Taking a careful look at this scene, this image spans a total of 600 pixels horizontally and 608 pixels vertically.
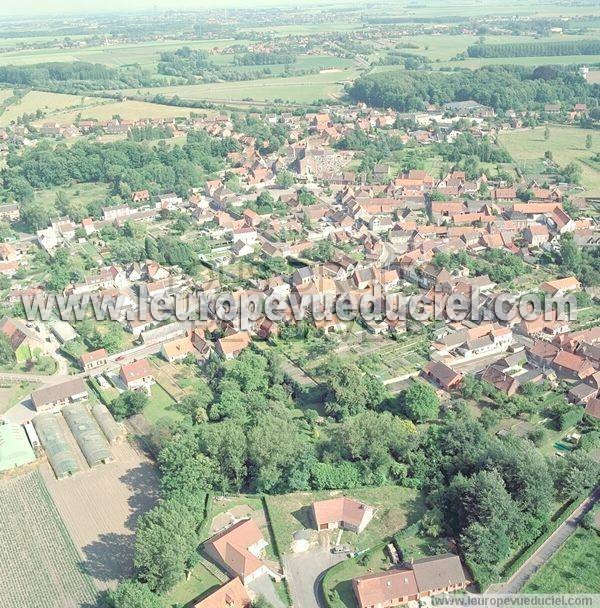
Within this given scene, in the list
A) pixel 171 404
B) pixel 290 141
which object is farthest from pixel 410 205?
pixel 171 404

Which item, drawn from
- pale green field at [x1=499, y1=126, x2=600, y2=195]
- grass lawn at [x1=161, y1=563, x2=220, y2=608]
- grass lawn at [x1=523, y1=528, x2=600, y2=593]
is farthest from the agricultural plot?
grass lawn at [x1=523, y1=528, x2=600, y2=593]

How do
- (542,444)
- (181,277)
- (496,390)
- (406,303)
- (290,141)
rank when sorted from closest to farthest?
(542,444)
(496,390)
(406,303)
(181,277)
(290,141)

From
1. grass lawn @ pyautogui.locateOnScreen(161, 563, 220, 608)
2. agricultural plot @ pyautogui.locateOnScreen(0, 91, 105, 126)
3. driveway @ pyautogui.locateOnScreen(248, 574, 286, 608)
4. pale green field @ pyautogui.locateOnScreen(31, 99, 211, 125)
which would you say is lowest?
driveway @ pyautogui.locateOnScreen(248, 574, 286, 608)

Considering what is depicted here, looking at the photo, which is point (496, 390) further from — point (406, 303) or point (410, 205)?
point (410, 205)

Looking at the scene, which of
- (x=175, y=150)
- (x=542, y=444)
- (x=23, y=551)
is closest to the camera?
(x=23, y=551)

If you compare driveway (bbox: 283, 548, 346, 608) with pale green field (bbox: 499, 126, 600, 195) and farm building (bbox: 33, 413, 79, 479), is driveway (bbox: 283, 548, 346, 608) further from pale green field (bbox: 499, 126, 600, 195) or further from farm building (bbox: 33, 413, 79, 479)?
pale green field (bbox: 499, 126, 600, 195)

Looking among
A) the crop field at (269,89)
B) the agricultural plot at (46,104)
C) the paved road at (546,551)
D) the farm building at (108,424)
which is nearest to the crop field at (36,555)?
the farm building at (108,424)
